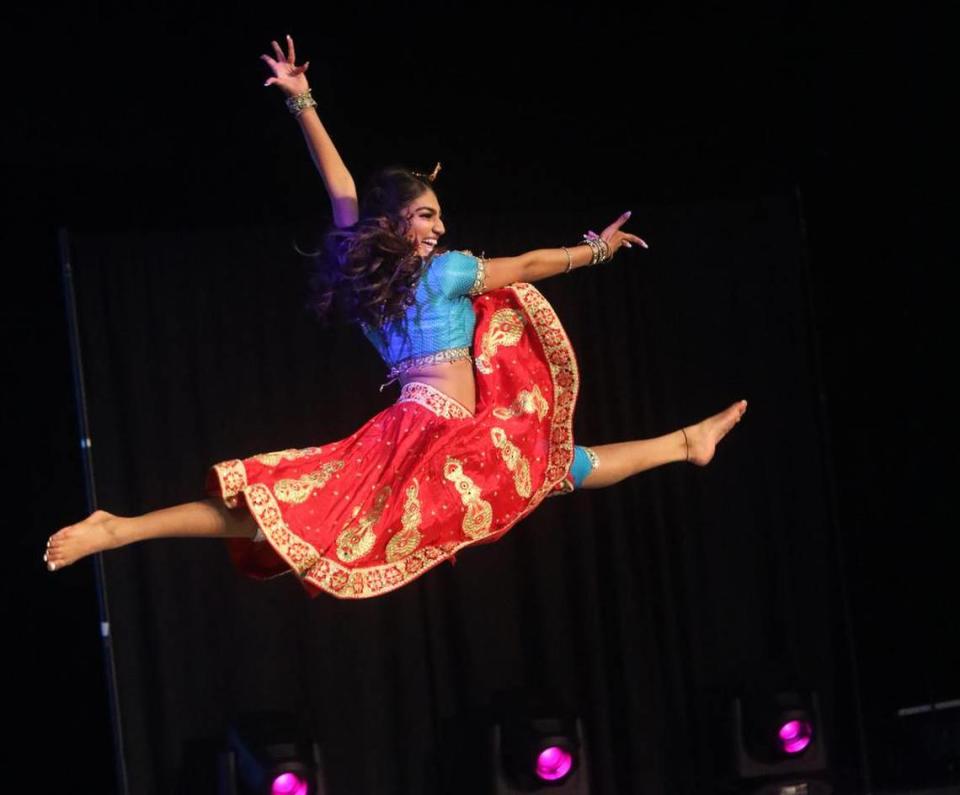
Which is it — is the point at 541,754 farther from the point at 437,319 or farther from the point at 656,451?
the point at 437,319

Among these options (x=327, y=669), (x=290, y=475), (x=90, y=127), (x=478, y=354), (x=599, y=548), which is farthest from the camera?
(x=599, y=548)

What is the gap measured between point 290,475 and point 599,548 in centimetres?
224

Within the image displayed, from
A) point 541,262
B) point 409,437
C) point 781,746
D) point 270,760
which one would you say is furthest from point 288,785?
point 541,262

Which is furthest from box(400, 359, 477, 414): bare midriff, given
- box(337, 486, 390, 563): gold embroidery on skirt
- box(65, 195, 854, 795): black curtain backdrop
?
box(65, 195, 854, 795): black curtain backdrop

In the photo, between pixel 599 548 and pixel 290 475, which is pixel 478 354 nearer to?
pixel 290 475

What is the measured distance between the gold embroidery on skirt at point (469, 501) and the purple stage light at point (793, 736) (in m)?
1.69

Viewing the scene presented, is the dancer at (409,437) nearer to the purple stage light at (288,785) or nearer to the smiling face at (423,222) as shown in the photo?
the smiling face at (423,222)

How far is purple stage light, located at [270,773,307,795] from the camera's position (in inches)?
175

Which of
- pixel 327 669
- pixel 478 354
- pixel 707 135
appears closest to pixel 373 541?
pixel 478 354

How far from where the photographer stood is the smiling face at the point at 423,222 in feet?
12.7

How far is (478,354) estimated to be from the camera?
388 centimetres

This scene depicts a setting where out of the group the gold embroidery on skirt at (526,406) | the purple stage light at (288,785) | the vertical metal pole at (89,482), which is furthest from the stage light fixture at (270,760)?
the gold embroidery on skirt at (526,406)

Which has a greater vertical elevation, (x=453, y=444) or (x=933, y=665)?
(x=453, y=444)

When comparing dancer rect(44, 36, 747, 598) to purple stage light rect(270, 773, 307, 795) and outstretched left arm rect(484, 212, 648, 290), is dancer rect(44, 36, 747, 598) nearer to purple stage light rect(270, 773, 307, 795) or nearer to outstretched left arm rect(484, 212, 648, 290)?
outstretched left arm rect(484, 212, 648, 290)
